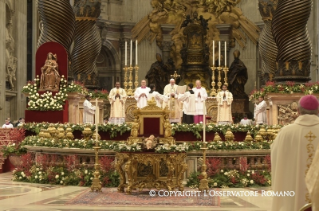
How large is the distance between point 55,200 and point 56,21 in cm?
945

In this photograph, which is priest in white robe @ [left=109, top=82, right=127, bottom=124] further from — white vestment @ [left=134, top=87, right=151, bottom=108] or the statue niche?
the statue niche

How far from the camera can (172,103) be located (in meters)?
21.3

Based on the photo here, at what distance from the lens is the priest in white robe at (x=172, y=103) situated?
20781 mm

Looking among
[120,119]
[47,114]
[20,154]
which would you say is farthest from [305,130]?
[120,119]

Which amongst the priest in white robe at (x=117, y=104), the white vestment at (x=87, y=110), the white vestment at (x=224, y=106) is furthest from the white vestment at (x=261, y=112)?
the white vestment at (x=87, y=110)

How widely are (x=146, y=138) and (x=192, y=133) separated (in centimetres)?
379

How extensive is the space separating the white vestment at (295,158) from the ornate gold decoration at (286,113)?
11.7 meters

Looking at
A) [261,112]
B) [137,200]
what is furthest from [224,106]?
[137,200]

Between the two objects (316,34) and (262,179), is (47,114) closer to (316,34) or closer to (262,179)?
A: (262,179)

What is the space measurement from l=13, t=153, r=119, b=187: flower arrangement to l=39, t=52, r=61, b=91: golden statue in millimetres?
4759

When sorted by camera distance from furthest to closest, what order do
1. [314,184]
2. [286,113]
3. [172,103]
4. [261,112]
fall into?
[261,112] → [172,103] → [286,113] → [314,184]

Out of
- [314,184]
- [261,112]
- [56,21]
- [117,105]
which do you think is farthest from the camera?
[117,105]

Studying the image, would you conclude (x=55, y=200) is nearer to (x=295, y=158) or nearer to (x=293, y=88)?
(x=295, y=158)

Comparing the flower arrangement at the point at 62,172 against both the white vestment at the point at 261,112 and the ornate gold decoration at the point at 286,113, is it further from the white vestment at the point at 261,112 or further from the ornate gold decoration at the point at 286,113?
the white vestment at the point at 261,112
